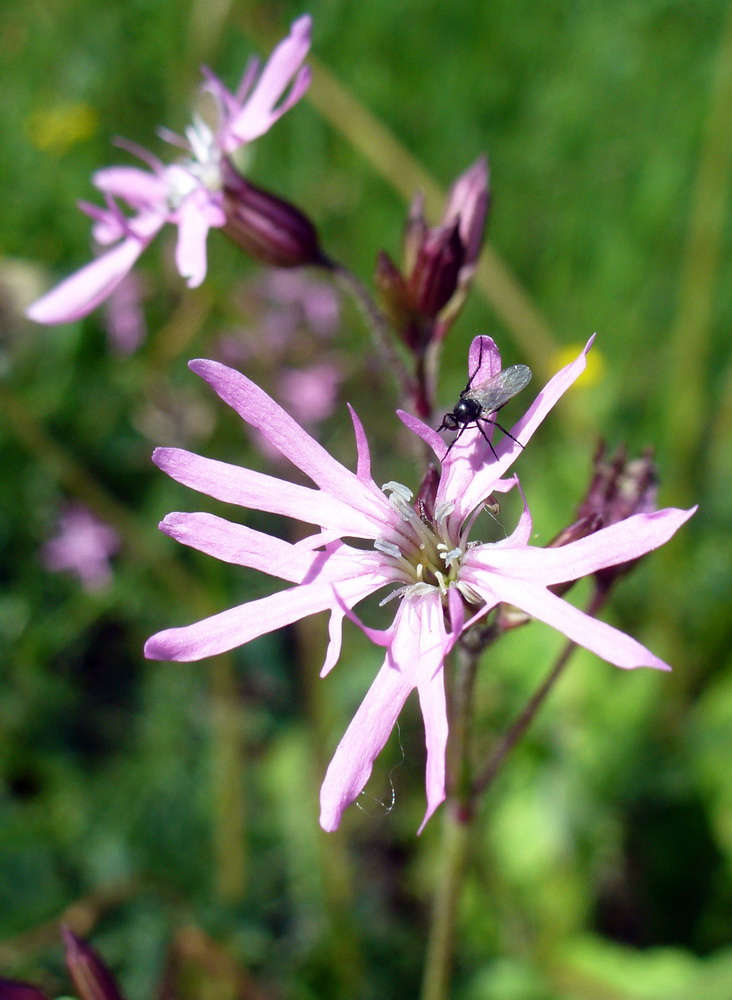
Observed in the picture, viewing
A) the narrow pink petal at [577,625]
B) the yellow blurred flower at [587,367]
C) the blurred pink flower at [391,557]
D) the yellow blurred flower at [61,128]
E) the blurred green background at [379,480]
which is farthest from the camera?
the yellow blurred flower at [61,128]

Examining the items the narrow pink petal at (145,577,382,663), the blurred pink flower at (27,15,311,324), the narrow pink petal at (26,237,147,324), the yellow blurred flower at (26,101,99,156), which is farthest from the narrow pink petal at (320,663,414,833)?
the yellow blurred flower at (26,101,99,156)

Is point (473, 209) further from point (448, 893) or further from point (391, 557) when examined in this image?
point (448, 893)

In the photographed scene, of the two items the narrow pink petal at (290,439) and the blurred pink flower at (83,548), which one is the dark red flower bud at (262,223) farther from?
the blurred pink flower at (83,548)

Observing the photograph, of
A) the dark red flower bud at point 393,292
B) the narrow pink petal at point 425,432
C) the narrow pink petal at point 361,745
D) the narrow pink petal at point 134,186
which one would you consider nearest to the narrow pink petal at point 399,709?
the narrow pink petal at point 361,745

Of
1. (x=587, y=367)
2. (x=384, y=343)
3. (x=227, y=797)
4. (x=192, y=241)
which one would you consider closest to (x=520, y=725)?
(x=384, y=343)

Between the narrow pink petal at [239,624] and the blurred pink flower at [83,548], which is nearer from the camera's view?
the narrow pink petal at [239,624]

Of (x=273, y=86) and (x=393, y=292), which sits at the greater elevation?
(x=273, y=86)

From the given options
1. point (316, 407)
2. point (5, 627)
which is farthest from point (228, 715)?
point (316, 407)
